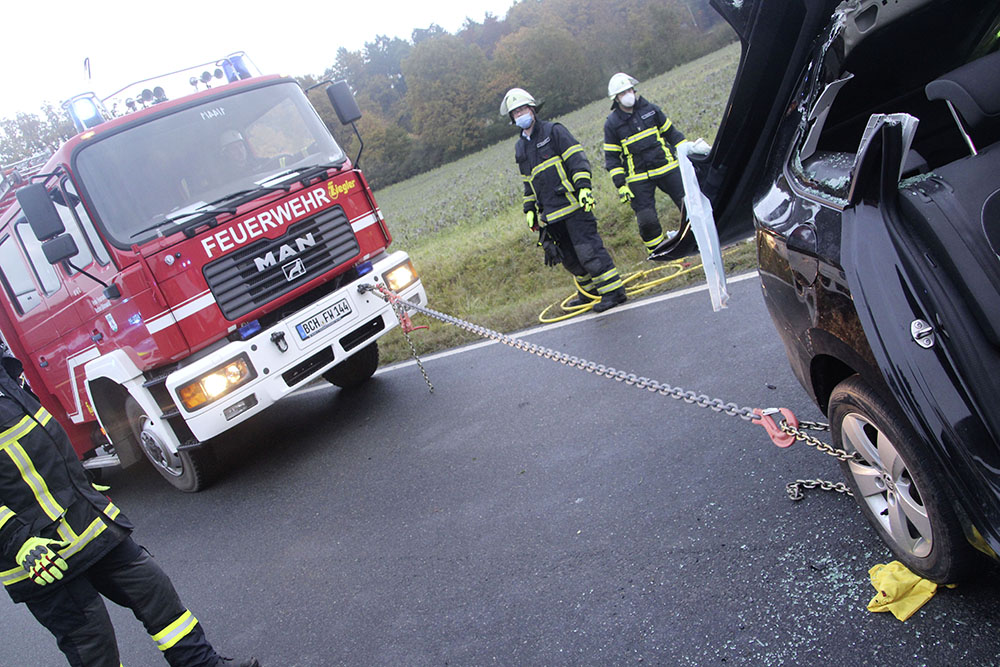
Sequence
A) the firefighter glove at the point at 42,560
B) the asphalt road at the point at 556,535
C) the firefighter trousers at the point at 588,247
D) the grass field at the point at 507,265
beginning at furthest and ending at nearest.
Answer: the grass field at the point at 507,265 < the firefighter trousers at the point at 588,247 < the firefighter glove at the point at 42,560 < the asphalt road at the point at 556,535

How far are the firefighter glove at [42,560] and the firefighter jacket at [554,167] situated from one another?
17.4ft

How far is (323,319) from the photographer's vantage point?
5.67 meters

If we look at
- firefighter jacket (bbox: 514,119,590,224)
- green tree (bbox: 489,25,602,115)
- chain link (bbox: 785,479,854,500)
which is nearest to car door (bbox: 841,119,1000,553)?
chain link (bbox: 785,479,854,500)

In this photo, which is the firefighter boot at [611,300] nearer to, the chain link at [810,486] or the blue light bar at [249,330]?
the blue light bar at [249,330]

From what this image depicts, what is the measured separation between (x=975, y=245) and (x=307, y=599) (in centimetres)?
337

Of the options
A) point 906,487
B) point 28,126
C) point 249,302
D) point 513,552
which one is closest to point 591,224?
point 249,302

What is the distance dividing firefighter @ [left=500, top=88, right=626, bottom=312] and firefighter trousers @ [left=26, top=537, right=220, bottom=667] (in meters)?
4.76

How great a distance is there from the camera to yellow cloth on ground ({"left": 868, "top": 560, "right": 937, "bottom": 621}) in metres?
2.34

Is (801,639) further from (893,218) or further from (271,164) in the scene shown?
(271,164)

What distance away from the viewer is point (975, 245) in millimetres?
1860

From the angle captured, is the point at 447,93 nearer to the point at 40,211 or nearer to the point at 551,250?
the point at 551,250

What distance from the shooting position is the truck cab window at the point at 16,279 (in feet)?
20.1

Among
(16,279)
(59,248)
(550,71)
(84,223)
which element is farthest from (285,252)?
(550,71)

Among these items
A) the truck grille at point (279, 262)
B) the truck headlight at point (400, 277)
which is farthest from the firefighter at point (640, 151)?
the truck grille at point (279, 262)
